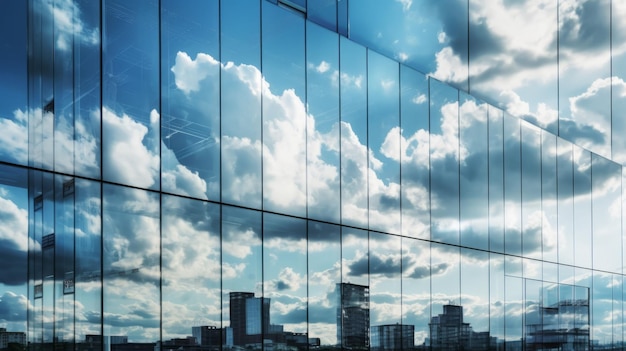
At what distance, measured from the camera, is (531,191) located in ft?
98.5

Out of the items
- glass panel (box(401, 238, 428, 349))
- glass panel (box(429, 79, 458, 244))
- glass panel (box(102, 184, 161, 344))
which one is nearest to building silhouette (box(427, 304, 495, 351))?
glass panel (box(401, 238, 428, 349))

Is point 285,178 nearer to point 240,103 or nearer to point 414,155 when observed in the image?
point 240,103

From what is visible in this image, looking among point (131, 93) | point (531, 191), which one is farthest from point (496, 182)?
point (131, 93)

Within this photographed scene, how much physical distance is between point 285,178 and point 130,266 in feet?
18.1

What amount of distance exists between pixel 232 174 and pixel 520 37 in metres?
20.8

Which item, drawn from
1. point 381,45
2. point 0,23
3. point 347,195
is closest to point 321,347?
point 347,195

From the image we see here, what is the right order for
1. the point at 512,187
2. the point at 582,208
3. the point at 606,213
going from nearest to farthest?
the point at 512,187, the point at 582,208, the point at 606,213

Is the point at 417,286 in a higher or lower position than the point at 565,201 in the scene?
lower

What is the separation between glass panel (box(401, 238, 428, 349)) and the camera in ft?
74.1

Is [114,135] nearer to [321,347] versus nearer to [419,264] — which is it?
[321,347]

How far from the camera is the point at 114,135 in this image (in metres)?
14.5

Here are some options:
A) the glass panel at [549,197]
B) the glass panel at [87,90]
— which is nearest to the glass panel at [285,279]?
the glass panel at [87,90]

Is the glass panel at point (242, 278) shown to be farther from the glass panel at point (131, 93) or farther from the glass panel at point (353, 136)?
the glass panel at point (353, 136)

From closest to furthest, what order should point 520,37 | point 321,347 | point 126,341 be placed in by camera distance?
point 126,341, point 321,347, point 520,37
